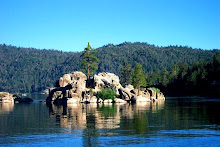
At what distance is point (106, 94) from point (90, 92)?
5086 millimetres

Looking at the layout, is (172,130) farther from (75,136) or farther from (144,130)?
(75,136)

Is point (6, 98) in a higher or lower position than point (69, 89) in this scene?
lower

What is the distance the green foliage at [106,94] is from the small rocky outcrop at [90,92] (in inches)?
37.4

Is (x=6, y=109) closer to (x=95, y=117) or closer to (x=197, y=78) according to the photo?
(x=95, y=117)

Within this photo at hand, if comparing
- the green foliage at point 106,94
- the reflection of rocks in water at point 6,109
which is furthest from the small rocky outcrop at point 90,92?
the reflection of rocks in water at point 6,109

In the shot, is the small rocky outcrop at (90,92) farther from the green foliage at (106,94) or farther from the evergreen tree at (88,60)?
the evergreen tree at (88,60)

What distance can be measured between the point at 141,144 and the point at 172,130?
27.5 feet

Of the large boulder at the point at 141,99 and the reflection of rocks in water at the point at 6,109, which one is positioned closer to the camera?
the reflection of rocks in water at the point at 6,109

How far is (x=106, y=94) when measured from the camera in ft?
314

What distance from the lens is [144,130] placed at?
3759 centimetres

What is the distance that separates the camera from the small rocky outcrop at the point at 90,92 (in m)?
96.1

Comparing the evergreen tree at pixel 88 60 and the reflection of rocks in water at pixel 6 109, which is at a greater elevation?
the evergreen tree at pixel 88 60

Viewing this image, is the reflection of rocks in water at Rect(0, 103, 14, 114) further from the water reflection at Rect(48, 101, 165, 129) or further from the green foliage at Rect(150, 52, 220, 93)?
the green foliage at Rect(150, 52, 220, 93)

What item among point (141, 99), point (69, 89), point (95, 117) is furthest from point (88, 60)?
point (95, 117)
